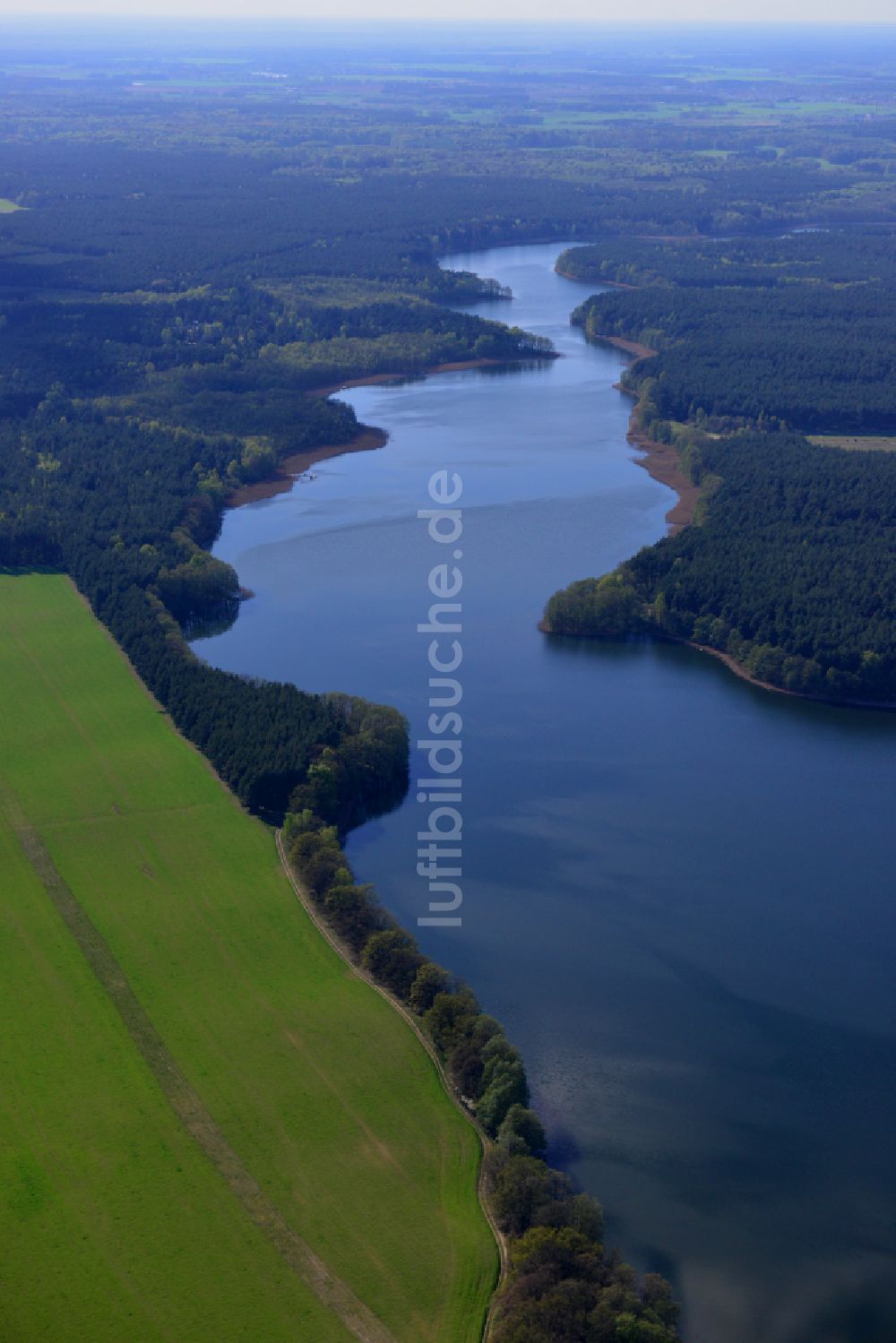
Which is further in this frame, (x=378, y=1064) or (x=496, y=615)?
(x=496, y=615)

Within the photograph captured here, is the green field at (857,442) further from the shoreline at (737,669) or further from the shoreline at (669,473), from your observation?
the shoreline at (737,669)

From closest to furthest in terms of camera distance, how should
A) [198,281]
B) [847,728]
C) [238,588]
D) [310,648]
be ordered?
[847,728], [310,648], [238,588], [198,281]

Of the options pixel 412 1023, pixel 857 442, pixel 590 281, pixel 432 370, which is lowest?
pixel 412 1023

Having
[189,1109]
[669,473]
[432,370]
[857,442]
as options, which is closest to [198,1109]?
[189,1109]

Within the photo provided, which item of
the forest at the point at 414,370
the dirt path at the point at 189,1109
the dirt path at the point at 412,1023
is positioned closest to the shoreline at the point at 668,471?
the forest at the point at 414,370

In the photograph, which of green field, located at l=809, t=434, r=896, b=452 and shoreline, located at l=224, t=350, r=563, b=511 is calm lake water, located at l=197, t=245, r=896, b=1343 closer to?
shoreline, located at l=224, t=350, r=563, b=511

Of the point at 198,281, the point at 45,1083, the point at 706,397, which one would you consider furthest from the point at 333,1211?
the point at 198,281

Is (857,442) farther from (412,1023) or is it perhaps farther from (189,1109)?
(189,1109)

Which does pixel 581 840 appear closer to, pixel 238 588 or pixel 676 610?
pixel 676 610
